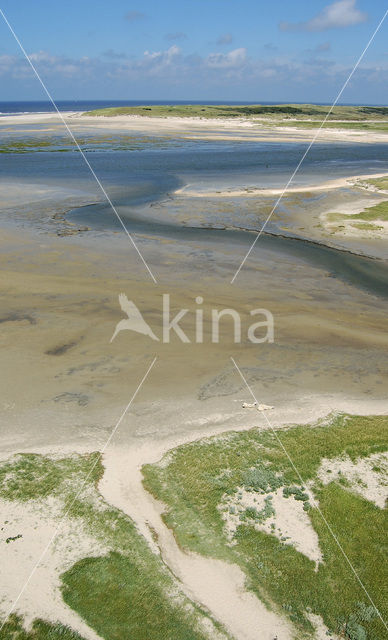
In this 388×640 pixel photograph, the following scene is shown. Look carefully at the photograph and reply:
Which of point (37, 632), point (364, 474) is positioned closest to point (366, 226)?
point (364, 474)

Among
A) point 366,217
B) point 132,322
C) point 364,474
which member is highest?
point 366,217

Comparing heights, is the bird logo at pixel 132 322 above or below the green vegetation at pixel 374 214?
below

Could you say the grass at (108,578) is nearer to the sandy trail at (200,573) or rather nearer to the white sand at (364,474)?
the sandy trail at (200,573)

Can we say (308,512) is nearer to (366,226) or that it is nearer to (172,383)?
(172,383)

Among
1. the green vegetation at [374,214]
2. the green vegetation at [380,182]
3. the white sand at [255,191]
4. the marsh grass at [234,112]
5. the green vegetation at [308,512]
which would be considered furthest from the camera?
the marsh grass at [234,112]

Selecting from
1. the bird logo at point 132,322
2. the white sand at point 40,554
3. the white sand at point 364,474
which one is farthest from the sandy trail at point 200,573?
the bird logo at point 132,322

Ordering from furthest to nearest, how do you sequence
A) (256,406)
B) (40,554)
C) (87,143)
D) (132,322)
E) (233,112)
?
(233,112)
(87,143)
(132,322)
(256,406)
(40,554)

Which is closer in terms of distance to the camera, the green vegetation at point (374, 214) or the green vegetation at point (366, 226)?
the green vegetation at point (366, 226)

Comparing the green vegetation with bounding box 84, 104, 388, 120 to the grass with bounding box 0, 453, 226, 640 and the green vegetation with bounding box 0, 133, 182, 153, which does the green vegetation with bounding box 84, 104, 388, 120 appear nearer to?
the green vegetation with bounding box 0, 133, 182, 153
